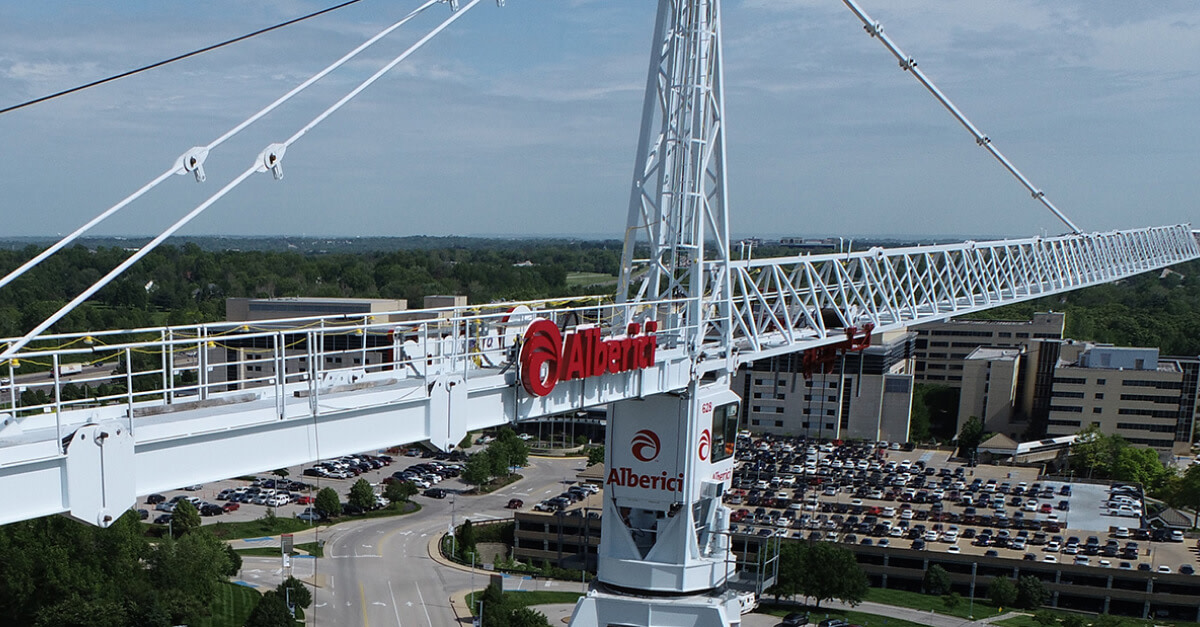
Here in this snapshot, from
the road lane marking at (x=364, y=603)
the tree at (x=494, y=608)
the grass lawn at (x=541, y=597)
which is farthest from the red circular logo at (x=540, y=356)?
the grass lawn at (x=541, y=597)

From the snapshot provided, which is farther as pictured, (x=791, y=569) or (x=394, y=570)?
(x=394, y=570)

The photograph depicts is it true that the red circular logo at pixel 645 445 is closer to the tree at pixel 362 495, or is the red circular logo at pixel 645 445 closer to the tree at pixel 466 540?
the tree at pixel 466 540

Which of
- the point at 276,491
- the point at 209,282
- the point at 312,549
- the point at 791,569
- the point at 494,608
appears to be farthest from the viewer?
the point at 209,282

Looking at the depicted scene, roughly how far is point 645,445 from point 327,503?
42467 mm

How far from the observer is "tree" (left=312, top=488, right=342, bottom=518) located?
58.3 metres

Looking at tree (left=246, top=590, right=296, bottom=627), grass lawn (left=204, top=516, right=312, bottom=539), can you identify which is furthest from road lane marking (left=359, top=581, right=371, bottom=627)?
grass lawn (left=204, top=516, right=312, bottom=539)

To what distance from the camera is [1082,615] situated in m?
48.3

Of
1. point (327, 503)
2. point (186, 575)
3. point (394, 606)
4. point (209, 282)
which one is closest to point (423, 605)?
point (394, 606)

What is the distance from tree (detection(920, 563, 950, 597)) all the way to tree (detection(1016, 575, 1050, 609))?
335 cm

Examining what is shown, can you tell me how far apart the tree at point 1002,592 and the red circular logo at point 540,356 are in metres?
39.7

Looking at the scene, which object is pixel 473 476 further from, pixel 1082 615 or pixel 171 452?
pixel 171 452

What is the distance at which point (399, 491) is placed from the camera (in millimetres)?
63406

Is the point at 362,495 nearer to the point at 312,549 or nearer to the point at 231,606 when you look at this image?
the point at 312,549

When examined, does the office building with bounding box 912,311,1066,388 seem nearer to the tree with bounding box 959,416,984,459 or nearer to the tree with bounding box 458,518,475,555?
the tree with bounding box 959,416,984,459
